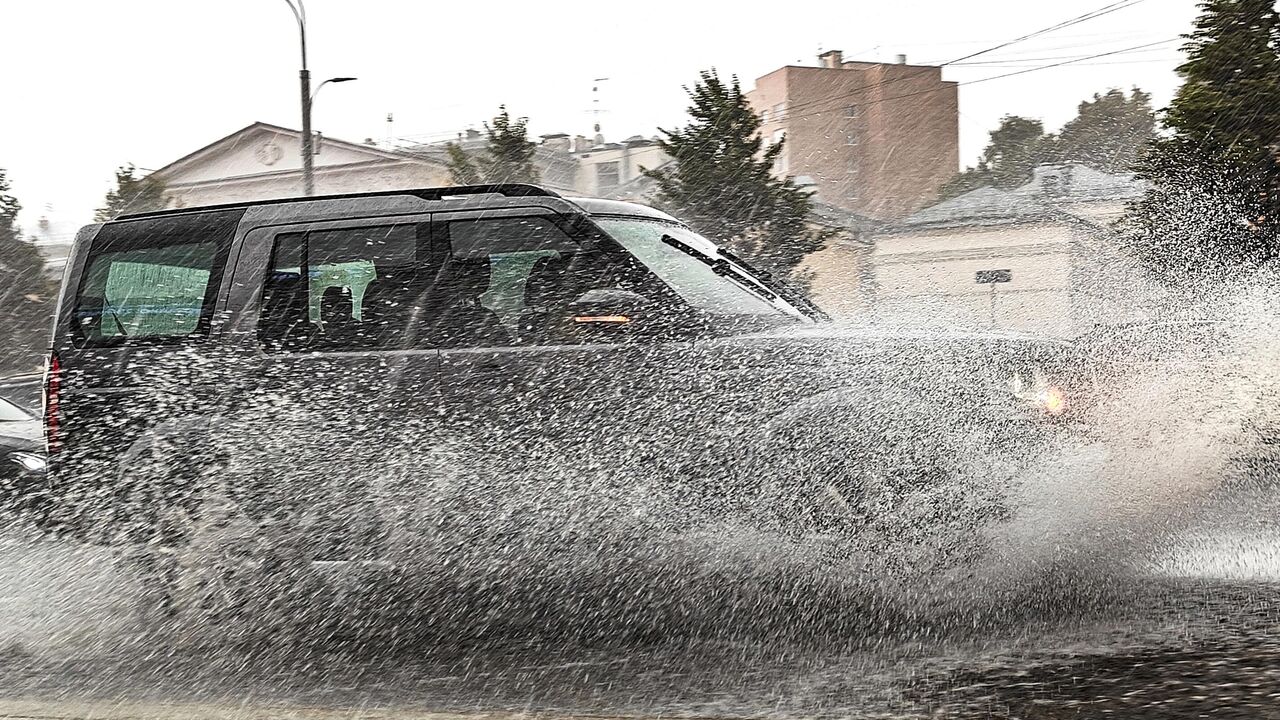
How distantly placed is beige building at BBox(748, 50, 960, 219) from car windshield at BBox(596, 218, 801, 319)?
5112 cm

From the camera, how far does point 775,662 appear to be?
15.8 ft

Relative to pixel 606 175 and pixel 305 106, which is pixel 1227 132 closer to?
pixel 305 106

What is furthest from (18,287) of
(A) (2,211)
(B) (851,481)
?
(B) (851,481)

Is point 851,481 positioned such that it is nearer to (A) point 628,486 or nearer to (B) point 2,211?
(A) point 628,486

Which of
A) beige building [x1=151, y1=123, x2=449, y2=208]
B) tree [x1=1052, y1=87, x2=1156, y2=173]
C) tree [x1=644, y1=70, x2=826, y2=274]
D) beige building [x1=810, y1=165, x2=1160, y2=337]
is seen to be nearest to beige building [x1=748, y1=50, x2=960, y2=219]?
tree [x1=1052, y1=87, x2=1156, y2=173]

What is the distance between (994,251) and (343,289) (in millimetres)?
35132

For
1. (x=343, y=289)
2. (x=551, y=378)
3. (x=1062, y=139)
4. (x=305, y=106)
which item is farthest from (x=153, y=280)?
(x=1062, y=139)

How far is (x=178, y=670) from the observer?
17.1ft

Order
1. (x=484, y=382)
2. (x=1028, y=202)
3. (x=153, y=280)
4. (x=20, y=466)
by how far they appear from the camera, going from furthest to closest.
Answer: (x=1028, y=202)
(x=20, y=466)
(x=153, y=280)
(x=484, y=382)

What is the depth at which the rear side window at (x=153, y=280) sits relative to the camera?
19.1ft

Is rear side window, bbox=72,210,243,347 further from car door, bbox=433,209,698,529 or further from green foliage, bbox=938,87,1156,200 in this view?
green foliage, bbox=938,87,1156,200

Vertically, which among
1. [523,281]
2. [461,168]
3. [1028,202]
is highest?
[461,168]

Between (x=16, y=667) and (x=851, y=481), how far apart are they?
11.9 feet

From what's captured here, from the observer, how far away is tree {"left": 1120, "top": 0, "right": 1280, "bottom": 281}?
2008 centimetres
